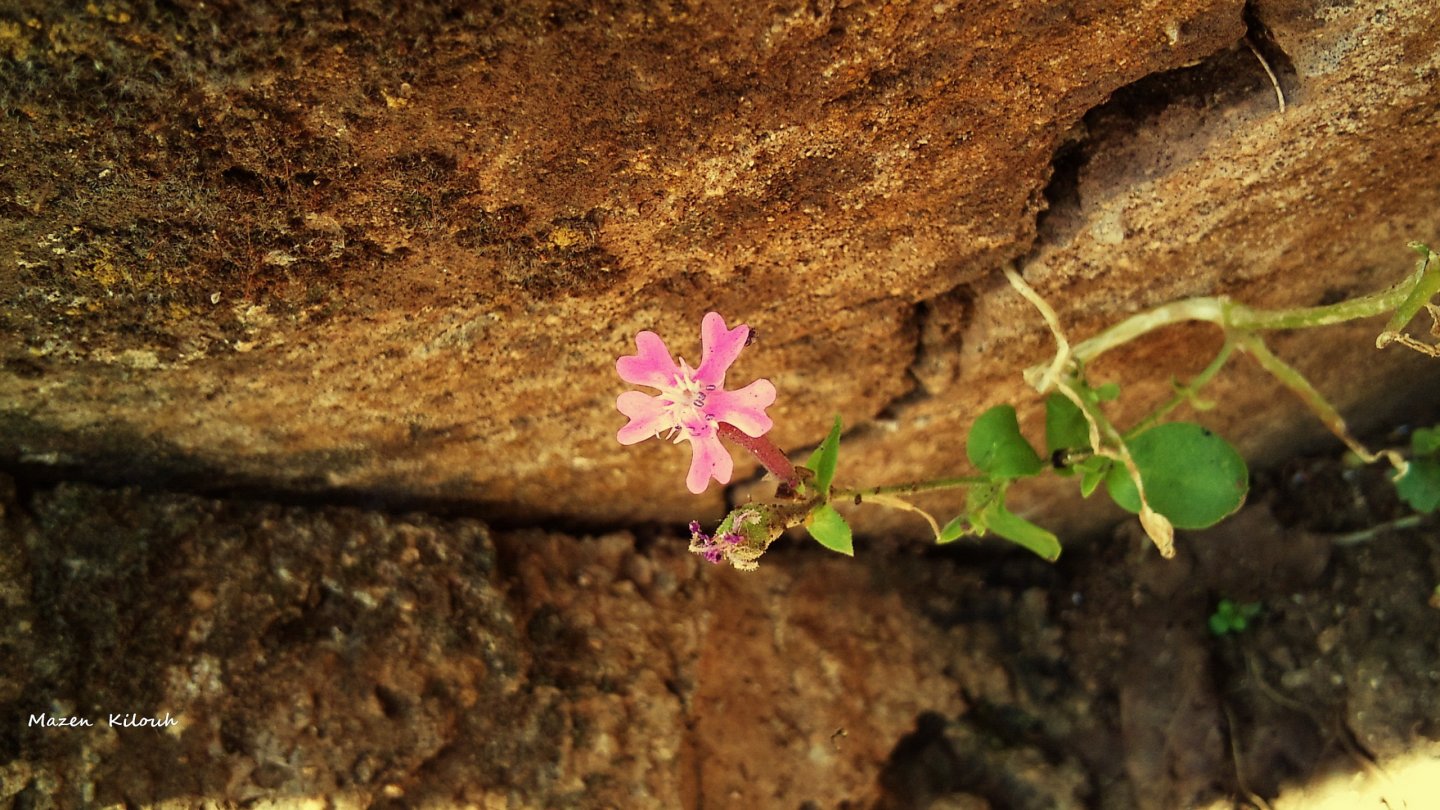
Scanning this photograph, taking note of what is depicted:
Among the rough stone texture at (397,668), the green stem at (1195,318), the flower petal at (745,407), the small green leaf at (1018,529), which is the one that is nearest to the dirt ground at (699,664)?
the rough stone texture at (397,668)

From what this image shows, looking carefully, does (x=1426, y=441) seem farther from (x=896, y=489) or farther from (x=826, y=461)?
(x=826, y=461)

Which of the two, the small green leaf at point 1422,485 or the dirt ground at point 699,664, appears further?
the small green leaf at point 1422,485

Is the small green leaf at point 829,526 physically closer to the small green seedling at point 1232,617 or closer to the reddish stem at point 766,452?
the reddish stem at point 766,452

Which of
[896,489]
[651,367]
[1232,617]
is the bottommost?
[1232,617]

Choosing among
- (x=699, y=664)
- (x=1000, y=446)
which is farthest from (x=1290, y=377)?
(x=699, y=664)

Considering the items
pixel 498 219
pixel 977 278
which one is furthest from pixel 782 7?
pixel 977 278
